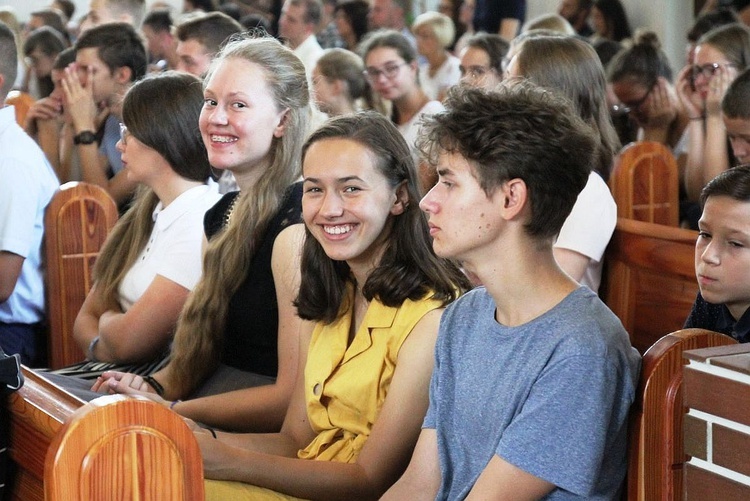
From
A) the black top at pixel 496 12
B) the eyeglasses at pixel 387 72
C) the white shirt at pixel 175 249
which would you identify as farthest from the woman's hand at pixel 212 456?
the black top at pixel 496 12

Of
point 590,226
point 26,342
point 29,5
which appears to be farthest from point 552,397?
point 29,5

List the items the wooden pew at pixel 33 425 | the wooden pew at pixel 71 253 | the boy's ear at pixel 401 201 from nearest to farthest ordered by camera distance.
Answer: the wooden pew at pixel 33 425
the boy's ear at pixel 401 201
the wooden pew at pixel 71 253

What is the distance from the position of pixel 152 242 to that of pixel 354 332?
3.29 ft

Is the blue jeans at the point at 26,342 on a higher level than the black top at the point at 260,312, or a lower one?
lower

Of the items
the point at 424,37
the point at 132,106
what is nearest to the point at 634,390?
the point at 132,106

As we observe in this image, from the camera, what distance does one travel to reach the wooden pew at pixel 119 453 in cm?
128

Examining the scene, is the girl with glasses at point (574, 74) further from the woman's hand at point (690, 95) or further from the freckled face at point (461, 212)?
the freckled face at point (461, 212)

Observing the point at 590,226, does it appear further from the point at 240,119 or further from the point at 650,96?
the point at 650,96

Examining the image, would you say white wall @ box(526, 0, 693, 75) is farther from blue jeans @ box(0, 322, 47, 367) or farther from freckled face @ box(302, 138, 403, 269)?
freckled face @ box(302, 138, 403, 269)

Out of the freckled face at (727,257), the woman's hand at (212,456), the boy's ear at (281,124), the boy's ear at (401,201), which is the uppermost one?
the boy's ear at (281,124)

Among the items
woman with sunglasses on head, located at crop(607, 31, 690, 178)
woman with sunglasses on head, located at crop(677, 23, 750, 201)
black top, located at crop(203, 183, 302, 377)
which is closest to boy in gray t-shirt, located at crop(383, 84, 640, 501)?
black top, located at crop(203, 183, 302, 377)

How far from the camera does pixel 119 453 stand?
1.31 metres

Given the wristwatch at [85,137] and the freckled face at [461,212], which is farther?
the wristwatch at [85,137]

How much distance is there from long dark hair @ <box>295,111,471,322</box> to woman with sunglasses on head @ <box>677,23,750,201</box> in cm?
209
